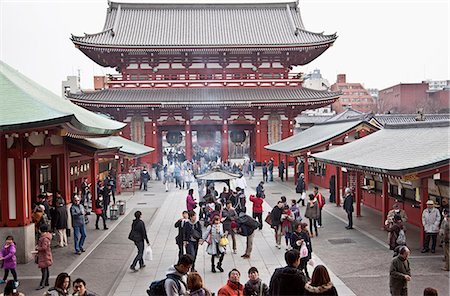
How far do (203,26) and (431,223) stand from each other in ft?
116

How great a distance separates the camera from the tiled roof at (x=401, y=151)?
1224 centimetres

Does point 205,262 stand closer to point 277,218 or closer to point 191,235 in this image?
point 191,235

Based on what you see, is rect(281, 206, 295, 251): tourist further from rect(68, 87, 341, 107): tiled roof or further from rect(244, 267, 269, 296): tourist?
rect(68, 87, 341, 107): tiled roof

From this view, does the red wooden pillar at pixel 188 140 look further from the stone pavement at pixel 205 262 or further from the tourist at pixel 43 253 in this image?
the tourist at pixel 43 253

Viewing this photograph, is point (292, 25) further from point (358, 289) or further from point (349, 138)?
point (358, 289)

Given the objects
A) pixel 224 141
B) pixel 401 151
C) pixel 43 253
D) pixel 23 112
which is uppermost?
pixel 23 112

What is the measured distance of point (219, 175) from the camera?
59.0 feet

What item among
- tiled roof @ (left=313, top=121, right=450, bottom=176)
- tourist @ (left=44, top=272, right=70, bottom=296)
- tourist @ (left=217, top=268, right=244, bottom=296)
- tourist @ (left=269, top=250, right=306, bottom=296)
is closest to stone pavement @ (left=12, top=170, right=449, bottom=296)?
tiled roof @ (left=313, top=121, right=450, bottom=176)

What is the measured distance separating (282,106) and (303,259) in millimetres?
29165

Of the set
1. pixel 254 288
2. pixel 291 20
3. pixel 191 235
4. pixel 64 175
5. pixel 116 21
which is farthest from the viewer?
pixel 291 20

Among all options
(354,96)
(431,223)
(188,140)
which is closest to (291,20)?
(188,140)

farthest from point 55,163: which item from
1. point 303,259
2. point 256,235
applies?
point 303,259

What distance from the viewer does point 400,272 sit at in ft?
25.5

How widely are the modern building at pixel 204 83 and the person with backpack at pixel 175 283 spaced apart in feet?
100
